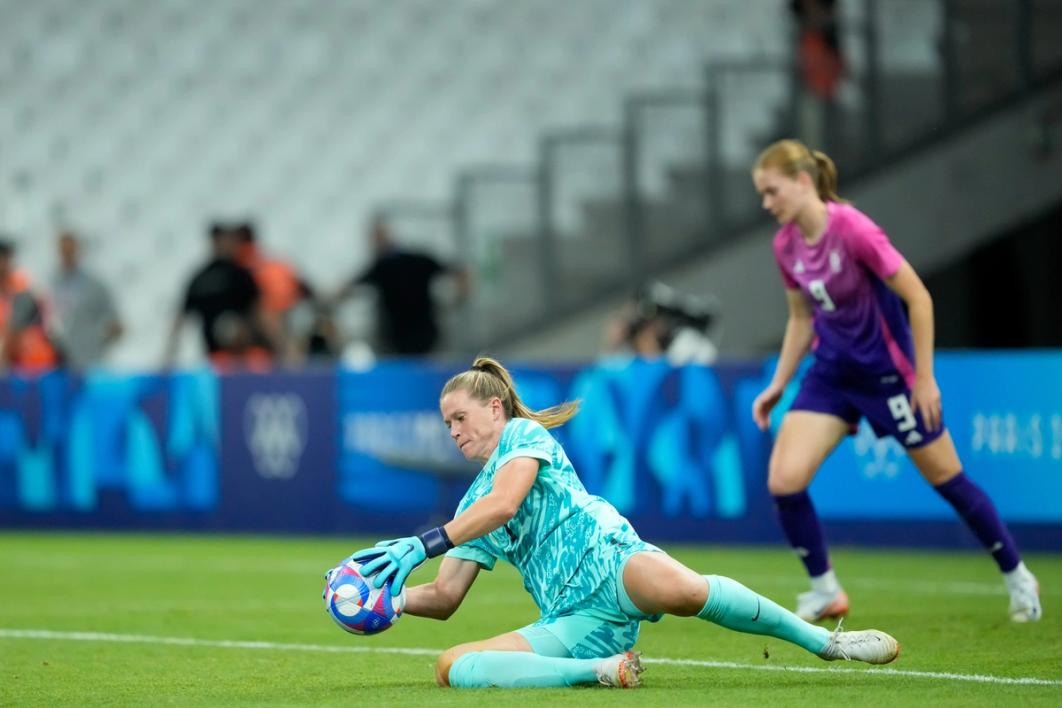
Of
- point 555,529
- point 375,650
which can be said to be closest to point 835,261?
point 375,650

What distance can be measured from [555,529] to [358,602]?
28.0 inches

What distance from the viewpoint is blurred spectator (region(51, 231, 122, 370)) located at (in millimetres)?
17984

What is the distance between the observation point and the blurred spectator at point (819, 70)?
16281 millimetres

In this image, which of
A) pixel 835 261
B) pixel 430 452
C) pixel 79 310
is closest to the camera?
pixel 835 261

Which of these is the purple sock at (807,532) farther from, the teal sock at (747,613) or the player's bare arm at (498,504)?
the player's bare arm at (498,504)

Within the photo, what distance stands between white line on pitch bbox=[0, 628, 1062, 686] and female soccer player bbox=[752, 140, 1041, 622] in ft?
5.07

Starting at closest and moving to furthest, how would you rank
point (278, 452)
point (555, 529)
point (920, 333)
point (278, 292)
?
point (555, 529)
point (920, 333)
point (278, 452)
point (278, 292)

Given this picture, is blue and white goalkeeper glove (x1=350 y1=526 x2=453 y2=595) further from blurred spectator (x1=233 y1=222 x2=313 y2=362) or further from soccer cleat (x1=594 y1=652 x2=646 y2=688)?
blurred spectator (x1=233 y1=222 x2=313 y2=362)

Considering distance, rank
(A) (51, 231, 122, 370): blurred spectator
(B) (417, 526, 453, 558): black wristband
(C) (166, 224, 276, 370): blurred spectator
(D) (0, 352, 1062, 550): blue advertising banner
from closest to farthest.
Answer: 1. (B) (417, 526, 453, 558): black wristband
2. (D) (0, 352, 1062, 550): blue advertising banner
3. (C) (166, 224, 276, 370): blurred spectator
4. (A) (51, 231, 122, 370): blurred spectator

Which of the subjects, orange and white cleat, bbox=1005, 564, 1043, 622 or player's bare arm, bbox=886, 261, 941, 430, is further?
orange and white cleat, bbox=1005, 564, 1043, 622

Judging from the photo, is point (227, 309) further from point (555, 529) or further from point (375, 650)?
point (555, 529)

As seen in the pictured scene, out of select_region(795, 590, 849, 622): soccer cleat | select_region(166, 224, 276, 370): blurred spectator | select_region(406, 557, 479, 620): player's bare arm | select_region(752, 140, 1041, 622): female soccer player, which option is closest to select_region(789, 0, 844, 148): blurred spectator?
select_region(166, 224, 276, 370): blurred spectator

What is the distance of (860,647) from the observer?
6.57 metres

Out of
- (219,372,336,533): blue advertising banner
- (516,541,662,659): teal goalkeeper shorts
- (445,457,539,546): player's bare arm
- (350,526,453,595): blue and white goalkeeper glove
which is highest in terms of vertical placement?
(445,457,539,546): player's bare arm
